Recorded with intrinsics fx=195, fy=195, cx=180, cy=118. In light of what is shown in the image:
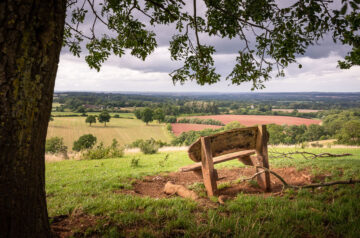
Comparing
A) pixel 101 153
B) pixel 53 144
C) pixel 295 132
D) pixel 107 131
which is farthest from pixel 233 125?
pixel 101 153

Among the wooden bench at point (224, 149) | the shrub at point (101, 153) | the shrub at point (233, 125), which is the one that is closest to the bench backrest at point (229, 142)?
the wooden bench at point (224, 149)

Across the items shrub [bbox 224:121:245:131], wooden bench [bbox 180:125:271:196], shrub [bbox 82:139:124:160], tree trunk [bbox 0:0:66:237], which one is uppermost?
tree trunk [bbox 0:0:66:237]

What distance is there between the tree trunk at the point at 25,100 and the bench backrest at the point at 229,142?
8.37ft

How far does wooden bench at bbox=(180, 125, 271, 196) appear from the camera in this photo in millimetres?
3850

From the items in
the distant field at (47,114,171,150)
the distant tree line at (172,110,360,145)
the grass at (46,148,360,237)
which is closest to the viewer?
the grass at (46,148,360,237)

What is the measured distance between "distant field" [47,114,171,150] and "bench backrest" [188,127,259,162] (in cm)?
4482

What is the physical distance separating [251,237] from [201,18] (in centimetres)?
543

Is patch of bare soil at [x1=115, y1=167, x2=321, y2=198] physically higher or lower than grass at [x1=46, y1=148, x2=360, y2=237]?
lower

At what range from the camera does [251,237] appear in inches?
86.6

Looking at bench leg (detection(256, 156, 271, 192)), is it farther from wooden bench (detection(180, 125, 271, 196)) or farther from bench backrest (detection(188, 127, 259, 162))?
bench backrest (detection(188, 127, 259, 162))

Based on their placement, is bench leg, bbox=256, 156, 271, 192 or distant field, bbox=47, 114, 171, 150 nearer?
bench leg, bbox=256, 156, 271, 192

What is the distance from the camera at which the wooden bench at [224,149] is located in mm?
3850

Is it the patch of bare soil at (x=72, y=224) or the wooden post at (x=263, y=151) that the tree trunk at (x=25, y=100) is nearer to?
the patch of bare soil at (x=72, y=224)

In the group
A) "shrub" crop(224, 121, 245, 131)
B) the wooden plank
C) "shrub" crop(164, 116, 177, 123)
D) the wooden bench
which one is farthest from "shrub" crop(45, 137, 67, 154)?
the wooden bench
